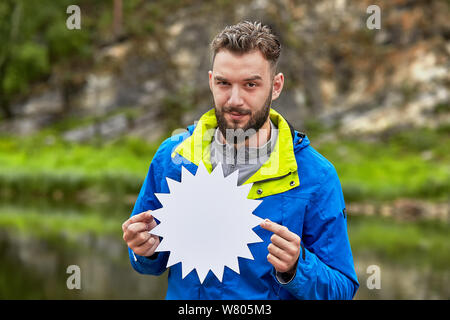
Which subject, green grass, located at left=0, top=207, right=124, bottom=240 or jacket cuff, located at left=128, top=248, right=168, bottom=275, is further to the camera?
green grass, located at left=0, top=207, right=124, bottom=240

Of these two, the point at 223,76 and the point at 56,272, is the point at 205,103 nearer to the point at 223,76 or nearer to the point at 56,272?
the point at 56,272

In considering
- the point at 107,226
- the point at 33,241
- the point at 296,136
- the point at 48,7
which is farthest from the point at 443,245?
the point at 48,7

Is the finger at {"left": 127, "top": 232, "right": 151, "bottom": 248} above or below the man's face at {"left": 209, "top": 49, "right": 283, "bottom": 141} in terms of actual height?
below

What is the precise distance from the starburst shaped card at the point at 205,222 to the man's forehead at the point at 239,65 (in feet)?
1.00

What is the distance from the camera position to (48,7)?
70.0ft

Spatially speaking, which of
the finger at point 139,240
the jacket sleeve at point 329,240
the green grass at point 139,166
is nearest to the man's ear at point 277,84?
the jacket sleeve at point 329,240

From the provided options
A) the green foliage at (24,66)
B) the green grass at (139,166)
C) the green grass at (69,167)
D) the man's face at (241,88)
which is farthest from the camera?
the green foliage at (24,66)

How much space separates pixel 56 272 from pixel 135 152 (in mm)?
9071

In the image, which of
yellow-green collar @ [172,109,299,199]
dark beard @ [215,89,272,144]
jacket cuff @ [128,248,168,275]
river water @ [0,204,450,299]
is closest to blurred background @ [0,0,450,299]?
river water @ [0,204,450,299]

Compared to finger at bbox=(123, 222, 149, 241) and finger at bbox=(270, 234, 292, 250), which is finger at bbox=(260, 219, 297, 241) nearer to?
finger at bbox=(270, 234, 292, 250)

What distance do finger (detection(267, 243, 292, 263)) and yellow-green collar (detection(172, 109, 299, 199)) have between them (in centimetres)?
27

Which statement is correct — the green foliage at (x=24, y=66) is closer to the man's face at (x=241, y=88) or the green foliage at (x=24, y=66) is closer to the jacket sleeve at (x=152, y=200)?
the jacket sleeve at (x=152, y=200)

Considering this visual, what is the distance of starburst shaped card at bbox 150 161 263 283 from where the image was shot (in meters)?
1.82

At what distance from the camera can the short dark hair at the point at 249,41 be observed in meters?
1.82
